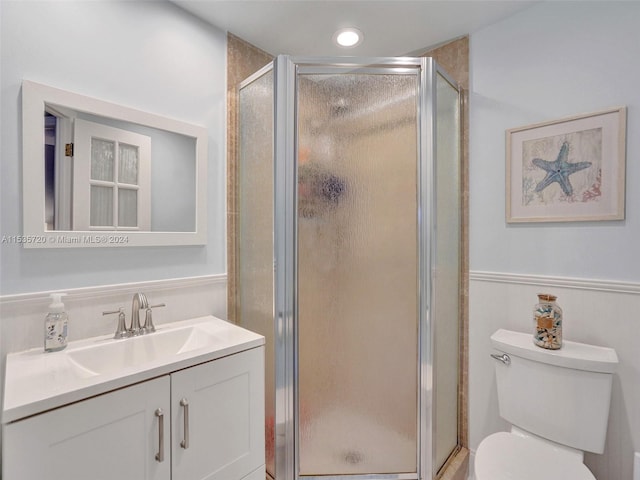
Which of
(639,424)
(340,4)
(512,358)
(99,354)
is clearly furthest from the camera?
(340,4)

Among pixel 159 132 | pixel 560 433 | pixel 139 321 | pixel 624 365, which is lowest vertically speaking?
pixel 560 433

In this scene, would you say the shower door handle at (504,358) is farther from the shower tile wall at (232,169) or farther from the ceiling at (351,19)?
the ceiling at (351,19)

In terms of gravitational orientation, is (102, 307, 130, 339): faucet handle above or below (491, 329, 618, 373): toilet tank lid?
above

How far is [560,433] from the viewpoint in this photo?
130 centimetres

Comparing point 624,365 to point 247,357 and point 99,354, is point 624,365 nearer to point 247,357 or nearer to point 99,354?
point 247,357

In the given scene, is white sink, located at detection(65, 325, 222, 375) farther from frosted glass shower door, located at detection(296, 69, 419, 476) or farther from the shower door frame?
frosted glass shower door, located at detection(296, 69, 419, 476)

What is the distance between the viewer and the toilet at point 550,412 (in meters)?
1.18

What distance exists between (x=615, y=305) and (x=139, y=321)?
1974mm

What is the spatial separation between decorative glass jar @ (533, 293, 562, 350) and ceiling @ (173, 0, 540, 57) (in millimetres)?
1405

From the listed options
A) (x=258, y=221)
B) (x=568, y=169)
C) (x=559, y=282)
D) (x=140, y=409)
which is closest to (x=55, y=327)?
(x=140, y=409)

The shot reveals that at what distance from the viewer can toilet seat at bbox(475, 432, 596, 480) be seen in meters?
1.13

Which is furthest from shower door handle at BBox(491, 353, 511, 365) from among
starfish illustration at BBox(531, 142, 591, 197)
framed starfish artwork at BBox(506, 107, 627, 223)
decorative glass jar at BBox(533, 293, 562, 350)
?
starfish illustration at BBox(531, 142, 591, 197)

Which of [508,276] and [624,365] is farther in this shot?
[508,276]

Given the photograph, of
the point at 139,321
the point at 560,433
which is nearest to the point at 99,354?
Answer: the point at 139,321
